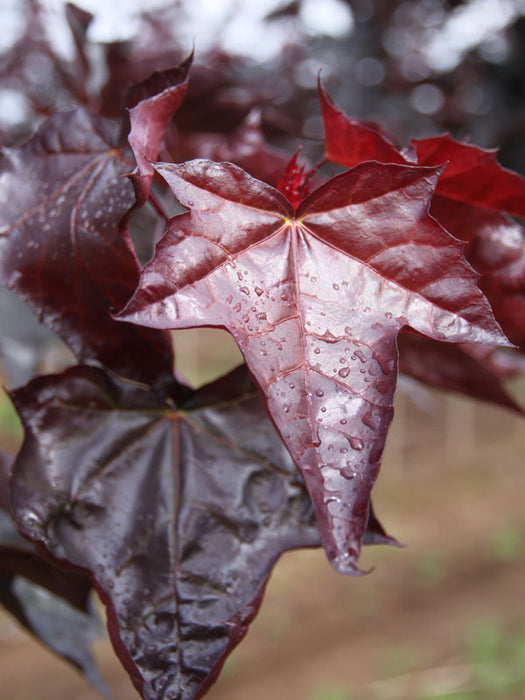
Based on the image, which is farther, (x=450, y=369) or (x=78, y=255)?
(x=450, y=369)

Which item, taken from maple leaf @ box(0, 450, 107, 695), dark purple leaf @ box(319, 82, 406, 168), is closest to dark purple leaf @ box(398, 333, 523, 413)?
dark purple leaf @ box(319, 82, 406, 168)

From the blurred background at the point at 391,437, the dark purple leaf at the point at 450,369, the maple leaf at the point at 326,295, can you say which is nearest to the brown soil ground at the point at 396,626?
the blurred background at the point at 391,437

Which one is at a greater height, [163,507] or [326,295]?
[326,295]

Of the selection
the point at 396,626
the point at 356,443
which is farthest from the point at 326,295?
the point at 396,626

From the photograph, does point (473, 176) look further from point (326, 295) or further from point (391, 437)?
point (391, 437)

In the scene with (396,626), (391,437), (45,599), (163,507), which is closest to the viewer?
(163,507)

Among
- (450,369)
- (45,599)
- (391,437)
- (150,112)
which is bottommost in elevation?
(391,437)

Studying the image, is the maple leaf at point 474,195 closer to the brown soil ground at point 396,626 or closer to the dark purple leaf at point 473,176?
the dark purple leaf at point 473,176

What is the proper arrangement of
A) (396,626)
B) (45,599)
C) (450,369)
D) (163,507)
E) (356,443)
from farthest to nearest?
(396,626) < (45,599) < (450,369) < (163,507) < (356,443)
